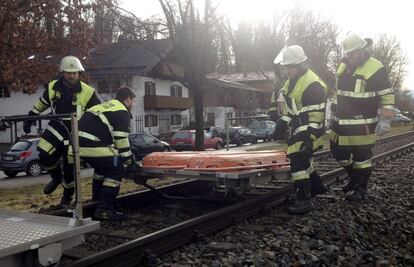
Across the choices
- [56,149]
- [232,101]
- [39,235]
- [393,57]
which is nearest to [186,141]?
[56,149]

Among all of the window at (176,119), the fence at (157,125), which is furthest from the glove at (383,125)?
the window at (176,119)

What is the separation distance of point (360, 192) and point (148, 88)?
137 ft

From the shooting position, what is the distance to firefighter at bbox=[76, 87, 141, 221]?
20.5 ft

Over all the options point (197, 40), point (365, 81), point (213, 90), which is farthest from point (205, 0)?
point (213, 90)

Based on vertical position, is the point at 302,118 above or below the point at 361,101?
below

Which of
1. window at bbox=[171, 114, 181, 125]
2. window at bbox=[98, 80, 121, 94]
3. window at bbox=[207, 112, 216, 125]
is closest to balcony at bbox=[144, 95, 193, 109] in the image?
window at bbox=[171, 114, 181, 125]

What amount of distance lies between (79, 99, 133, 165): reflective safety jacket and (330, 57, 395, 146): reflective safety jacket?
3207 millimetres

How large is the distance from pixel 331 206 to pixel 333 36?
42.9 metres

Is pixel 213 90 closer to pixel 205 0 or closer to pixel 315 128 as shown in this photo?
pixel 205 0

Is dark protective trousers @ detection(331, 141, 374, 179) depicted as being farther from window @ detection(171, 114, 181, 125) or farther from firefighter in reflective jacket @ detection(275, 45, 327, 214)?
window @ detection(171, 114, 181, 125)

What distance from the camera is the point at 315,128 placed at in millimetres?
6598

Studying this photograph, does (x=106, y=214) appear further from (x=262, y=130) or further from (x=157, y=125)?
(x=157, y=125)

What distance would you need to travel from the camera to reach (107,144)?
636 centimetres

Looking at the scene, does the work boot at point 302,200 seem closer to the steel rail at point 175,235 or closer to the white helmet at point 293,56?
the steel rail at point 175,235
